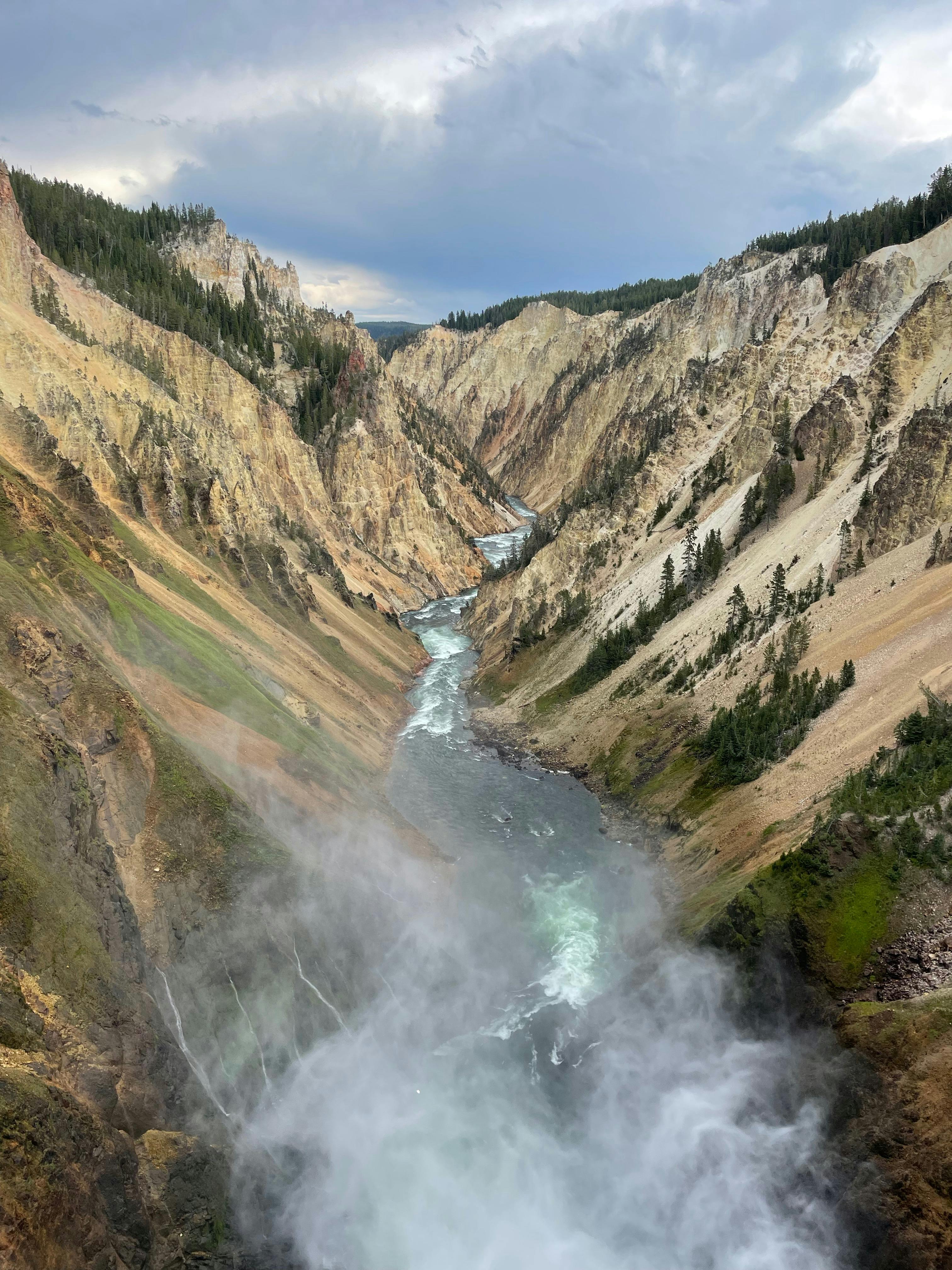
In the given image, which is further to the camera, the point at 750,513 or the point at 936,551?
the point at 750,513

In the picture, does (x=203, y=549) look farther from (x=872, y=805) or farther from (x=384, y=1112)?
(x=872, y=805)

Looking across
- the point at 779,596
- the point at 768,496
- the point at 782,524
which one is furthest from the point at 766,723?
the point at 768,496

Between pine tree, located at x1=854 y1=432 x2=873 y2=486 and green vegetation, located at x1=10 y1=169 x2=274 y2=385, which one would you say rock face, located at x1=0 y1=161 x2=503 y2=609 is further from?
pine tree, located at x1=854 y1=432 x2=873 y2=486

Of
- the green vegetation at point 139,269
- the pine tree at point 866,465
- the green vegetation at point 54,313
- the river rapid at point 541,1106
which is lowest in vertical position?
the river rapid at point 541,1106

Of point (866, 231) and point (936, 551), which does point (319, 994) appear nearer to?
point (936, 551)

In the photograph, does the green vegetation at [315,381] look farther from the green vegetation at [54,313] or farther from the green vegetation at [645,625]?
the green vegetation at [645,625]

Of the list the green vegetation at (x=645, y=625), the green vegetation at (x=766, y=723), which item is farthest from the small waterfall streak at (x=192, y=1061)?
the green vegetation at (x=645, y=625)
